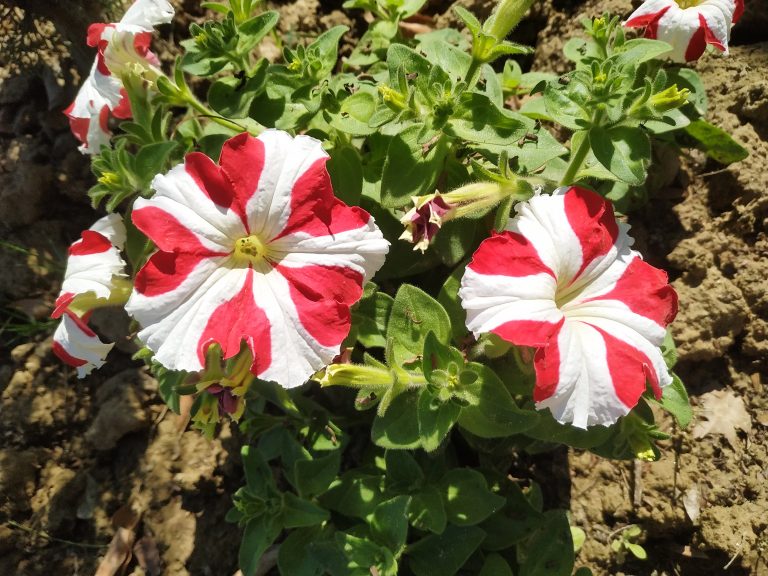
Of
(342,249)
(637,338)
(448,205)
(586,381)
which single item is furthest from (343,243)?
(637,338)

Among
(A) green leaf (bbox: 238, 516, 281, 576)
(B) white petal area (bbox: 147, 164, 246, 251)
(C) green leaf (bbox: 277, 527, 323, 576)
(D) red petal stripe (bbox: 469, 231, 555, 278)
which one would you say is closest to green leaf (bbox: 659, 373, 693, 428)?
(D) red petal stripe (bbox: 469, 231, 555, 278)

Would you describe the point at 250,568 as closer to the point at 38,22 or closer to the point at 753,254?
the point at 753,254

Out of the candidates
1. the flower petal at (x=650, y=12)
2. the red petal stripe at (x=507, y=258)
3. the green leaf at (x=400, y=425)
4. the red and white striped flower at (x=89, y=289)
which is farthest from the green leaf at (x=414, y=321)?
the flower petal at (x=650, y=12)

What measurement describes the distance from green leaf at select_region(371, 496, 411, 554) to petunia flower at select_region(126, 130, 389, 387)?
73 centimetres

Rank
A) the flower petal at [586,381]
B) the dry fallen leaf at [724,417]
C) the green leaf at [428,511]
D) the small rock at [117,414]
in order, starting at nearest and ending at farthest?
the flower petal at [586,381] → the green leaf at [428,511] → the dry fallen leaf at [724,417] → the small rock at [117,414]

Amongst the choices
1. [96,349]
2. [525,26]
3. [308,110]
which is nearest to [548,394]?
[308,110]

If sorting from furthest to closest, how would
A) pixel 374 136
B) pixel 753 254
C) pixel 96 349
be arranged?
pixel 753 254, pixel 374 136, pixel 96 349

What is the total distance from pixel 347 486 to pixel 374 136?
4.95ft

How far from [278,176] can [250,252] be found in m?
0.28

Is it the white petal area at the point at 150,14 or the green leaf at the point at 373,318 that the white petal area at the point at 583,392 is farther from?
the white petal area at the point at 150,14

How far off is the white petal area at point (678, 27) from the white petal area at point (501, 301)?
46.9 inches

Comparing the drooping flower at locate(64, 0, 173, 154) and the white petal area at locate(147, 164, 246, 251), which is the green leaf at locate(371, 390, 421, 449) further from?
the drooping flower at locate(64, 0, 173, 154)

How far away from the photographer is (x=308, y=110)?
2480mm

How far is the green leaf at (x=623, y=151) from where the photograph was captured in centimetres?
222
